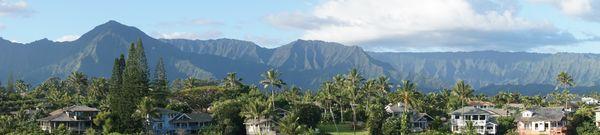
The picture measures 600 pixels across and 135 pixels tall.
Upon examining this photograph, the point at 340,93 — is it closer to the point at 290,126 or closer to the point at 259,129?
the point at 259,129

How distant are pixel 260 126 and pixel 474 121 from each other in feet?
91.3

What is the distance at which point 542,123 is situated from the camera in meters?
93.7

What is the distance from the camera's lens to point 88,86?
131625 millimetres

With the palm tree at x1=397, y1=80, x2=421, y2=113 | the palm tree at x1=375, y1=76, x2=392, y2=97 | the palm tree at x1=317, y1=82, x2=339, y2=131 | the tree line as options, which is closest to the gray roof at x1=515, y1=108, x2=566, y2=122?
the tree line

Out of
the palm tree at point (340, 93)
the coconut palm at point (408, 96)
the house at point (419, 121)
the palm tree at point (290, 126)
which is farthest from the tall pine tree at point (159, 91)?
the house at point (419, 121)

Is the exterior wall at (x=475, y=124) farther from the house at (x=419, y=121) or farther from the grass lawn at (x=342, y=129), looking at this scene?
the grass lawn at (x=342, y=129)

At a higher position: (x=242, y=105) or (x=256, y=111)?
(x=242, y=105)

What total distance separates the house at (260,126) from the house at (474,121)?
23.6 metres

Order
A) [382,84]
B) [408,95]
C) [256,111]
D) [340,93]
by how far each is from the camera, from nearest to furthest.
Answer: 1. [256,111]
2. [408,95]
3. [340,93]
4. [382,84]

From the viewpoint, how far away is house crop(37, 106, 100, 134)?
3681 inches

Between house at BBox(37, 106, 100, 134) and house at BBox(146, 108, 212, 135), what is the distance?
9089 millimetres

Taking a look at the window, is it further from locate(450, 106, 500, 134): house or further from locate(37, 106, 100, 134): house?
locate(450, 106, 500, 134): house

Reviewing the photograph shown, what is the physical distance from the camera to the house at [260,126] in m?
90.3

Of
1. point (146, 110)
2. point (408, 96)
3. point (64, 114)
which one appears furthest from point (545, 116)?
point (64, 114)
